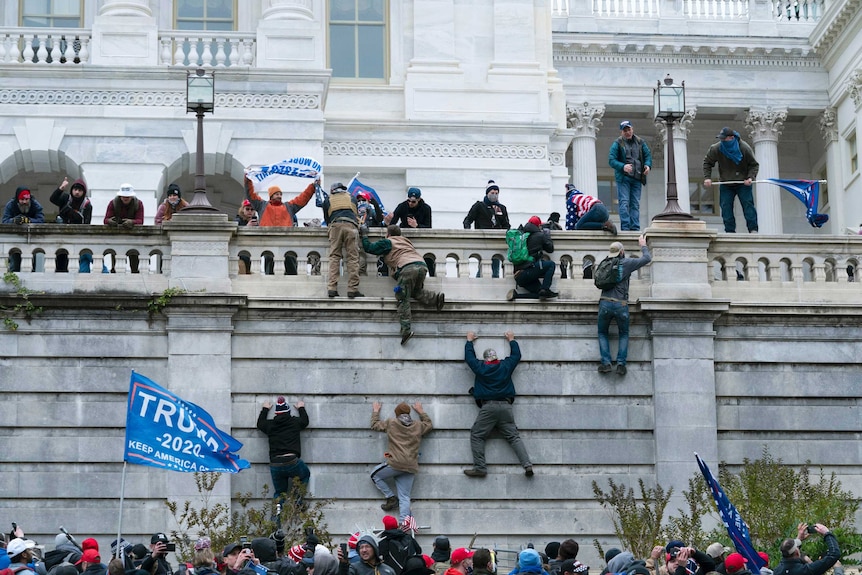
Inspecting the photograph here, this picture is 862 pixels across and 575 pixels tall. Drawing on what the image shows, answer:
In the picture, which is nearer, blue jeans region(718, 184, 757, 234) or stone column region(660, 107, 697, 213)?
blue jeans region(718, 184, 757, 234)

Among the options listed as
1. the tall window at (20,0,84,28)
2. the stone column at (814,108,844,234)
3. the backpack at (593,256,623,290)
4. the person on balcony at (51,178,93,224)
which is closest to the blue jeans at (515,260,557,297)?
the backpack at (593,256,623,290)

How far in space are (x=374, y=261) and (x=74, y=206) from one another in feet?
17.5

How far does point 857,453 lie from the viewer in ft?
110

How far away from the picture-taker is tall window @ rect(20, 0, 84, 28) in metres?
45.2

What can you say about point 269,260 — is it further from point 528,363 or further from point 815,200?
point 815,200

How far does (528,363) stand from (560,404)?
2.77ft

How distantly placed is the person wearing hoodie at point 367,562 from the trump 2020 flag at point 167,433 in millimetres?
4491

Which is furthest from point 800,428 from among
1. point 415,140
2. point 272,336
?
point 415,140

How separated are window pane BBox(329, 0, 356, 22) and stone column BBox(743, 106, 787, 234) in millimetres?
20625

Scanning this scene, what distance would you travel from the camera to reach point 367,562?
79.5 feet

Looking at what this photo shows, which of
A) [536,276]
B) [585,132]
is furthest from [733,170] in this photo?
[585,132]

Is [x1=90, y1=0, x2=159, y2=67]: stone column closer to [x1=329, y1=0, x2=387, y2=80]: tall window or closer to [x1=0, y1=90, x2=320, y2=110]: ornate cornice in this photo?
[x1=0, y1=90, x2=320, y2=110]: ornate cornice

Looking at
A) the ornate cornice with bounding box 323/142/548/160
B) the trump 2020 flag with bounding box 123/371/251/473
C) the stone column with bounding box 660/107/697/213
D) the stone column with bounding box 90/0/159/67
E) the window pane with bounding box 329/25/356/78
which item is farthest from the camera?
the stone column with bounding box 660/107/697/213

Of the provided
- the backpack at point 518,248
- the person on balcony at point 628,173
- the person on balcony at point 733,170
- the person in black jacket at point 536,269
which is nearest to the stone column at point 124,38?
the person on balcony at point 628,173
